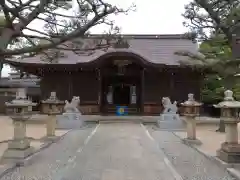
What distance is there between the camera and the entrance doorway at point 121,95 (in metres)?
24.7

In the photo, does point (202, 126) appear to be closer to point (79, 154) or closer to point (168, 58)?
point (168, 58)

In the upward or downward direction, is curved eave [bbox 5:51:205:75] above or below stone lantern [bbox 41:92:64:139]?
above

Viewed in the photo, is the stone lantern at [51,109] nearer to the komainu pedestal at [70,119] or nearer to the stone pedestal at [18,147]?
the stone pedestal at [18,147]

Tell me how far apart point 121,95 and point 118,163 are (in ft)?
54.6

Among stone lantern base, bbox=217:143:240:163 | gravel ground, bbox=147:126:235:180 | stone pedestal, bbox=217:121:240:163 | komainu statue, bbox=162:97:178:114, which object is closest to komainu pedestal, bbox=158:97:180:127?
komainu statue, bbox=162:97:178:114

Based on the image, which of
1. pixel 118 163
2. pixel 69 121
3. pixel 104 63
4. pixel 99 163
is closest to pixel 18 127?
pixel 99 163

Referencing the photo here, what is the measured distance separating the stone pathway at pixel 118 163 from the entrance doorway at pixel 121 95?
12.7m

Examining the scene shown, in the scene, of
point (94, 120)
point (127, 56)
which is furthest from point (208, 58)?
point (94, 120)

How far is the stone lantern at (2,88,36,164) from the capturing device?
8.41m

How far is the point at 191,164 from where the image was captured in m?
8.17

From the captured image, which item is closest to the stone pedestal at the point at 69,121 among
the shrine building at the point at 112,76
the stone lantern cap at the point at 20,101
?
the shrine building at the point at 112,76

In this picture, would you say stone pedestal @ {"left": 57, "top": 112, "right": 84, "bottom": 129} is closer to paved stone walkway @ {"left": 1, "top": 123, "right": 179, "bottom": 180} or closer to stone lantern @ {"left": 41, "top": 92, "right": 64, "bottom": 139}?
stone lantern @ {"left": 41, "top": 92, "right": 64, "bottom": 139}

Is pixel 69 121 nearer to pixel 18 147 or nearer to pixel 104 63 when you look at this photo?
pixel 104 63

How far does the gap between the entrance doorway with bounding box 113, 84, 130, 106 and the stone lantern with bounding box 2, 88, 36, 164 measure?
16.0m
